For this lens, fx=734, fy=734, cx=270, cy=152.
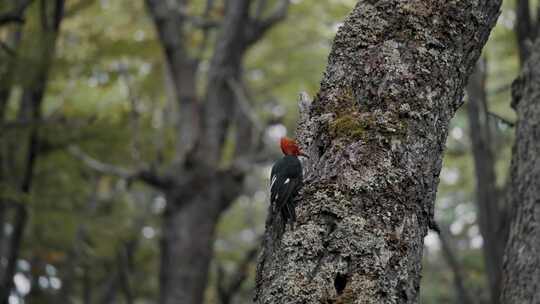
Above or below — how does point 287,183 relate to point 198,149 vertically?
below

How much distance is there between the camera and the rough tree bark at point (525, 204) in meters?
4.23

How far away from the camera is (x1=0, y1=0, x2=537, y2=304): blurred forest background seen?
7875mm

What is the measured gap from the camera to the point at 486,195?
772cm

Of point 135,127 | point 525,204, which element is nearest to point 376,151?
point 525,204

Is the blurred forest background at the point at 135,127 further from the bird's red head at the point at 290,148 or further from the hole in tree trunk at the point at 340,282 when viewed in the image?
the hole in tree trunk at the point at 340,282

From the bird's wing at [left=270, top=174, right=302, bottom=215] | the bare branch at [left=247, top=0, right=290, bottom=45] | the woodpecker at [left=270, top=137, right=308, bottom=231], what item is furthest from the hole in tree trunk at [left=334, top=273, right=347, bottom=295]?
the bare branch at [left=247, top=0, right=290, bottom=45]

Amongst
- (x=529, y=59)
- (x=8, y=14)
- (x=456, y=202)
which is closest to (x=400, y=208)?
(x=529, y=59)

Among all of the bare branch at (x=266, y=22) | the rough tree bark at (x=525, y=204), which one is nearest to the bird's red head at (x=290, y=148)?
the rough tree bark at (x=525, y=204)

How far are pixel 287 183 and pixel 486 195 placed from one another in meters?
5.34

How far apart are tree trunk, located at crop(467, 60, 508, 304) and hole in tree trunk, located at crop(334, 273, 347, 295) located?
522 cm

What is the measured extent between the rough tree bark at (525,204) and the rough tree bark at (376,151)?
67.1 inches

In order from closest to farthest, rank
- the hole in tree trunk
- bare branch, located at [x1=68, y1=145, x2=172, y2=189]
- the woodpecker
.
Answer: the hole in tree trunk → the woodpecker → bare branch, located at [x1=68, y1=145, x2=172, y2=189]

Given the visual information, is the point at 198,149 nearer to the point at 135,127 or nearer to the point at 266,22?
the point at 135,127

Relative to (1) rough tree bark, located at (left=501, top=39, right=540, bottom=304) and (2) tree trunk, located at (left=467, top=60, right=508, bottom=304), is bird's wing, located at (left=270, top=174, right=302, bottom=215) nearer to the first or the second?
(1) rough tree bark, located at (left=501, top=39, right=540, bottom=304)
